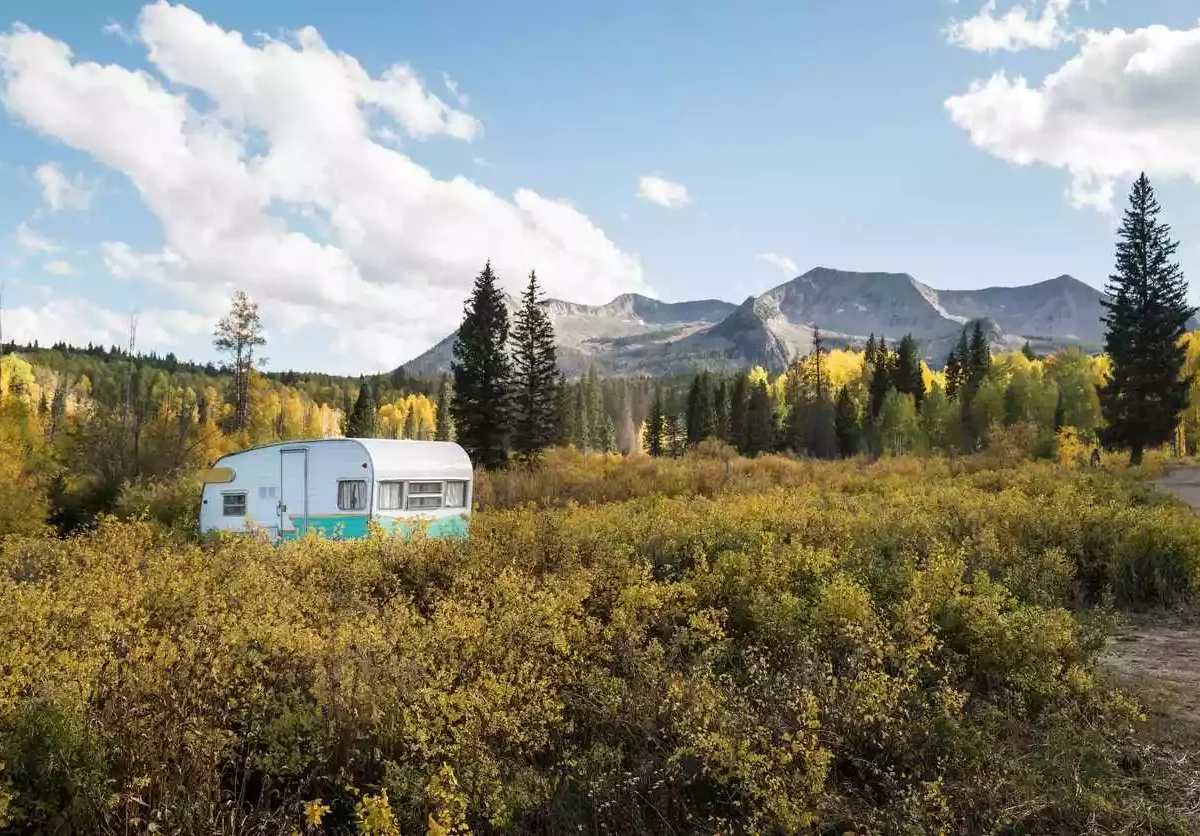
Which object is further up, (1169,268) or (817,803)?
(1169,268)

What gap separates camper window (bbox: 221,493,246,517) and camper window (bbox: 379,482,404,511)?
3.69m

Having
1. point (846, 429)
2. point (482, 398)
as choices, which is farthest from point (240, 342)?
point (846, 429)

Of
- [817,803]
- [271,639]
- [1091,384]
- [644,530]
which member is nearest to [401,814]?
[271,639]

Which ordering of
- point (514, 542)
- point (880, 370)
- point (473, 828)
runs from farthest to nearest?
1. point (880, 370)
2. point (514, 542)
3. point (473, 828)

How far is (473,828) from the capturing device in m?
4.29

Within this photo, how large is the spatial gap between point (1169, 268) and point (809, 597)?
46448mm

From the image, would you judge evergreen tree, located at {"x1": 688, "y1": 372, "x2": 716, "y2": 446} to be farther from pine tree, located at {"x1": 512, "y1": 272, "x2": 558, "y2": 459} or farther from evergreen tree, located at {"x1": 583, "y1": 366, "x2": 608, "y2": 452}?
pine tree, located at {"x1": 512, "y1": 272, "x2": 558, "y2": 459}

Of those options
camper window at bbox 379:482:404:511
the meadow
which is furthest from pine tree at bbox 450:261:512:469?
the meadow

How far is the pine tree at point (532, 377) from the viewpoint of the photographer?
3831 centimetres

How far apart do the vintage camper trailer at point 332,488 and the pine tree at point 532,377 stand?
20395 millimetres

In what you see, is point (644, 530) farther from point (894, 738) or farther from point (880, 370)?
point (880, 370)

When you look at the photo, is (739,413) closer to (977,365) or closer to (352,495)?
(977,365)

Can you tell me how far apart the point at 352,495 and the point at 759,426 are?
192ft

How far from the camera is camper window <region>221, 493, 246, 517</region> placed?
16750 millimetres
